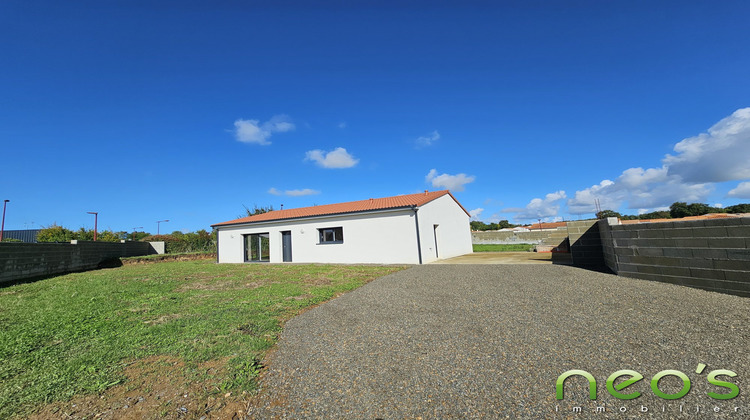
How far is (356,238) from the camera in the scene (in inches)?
587

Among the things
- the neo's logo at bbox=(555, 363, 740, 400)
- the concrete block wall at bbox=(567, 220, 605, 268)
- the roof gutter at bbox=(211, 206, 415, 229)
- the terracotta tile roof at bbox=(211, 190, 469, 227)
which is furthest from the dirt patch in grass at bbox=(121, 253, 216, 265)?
the concrete block wall at bbox=(567, 220, 605, 268)

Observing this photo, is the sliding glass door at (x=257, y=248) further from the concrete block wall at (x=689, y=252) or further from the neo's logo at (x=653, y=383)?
the neo's logo at (x=653, y=383)

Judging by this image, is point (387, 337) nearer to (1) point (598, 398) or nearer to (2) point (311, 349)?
(2) point (311, 349)

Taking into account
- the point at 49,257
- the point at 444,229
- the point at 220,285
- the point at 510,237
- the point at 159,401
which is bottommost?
the point at 159,401

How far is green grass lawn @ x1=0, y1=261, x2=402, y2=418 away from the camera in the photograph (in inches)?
114

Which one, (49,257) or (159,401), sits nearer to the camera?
(159,401)

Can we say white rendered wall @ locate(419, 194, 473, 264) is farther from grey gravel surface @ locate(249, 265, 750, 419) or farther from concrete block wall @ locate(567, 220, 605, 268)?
grey gravel surface @ locate(249, 265, 750, 419)

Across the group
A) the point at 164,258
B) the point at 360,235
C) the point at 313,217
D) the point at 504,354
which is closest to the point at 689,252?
the point at 504,354

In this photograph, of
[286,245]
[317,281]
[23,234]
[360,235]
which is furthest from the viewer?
[23,234]

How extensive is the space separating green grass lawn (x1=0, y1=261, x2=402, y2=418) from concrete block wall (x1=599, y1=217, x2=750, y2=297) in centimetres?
705

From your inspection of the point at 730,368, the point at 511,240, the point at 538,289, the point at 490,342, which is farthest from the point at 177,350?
the point at 511,240

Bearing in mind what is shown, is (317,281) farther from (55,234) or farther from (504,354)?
(55,234)

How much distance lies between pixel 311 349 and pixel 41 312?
251 inches

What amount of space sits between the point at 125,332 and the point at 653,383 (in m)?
6.61
